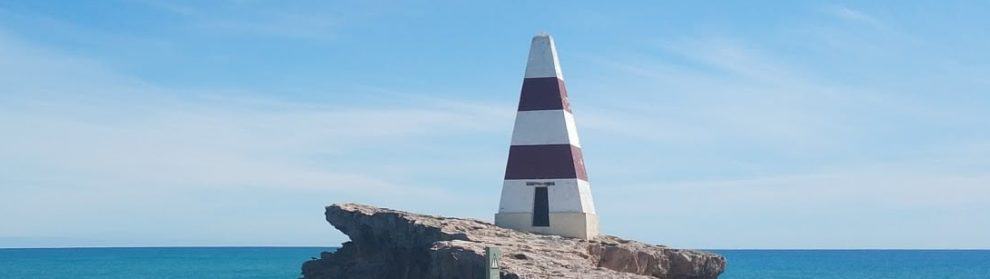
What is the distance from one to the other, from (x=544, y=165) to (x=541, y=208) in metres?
0.86


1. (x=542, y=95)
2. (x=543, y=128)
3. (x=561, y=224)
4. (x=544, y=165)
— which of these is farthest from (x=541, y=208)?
(x=542, y=95)

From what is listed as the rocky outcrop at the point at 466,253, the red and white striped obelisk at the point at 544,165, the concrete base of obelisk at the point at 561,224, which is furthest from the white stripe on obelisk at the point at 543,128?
the rocky outcrop at the point at 466,253

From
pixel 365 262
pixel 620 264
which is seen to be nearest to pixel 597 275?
pixel 620 264

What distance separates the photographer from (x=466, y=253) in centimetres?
1967

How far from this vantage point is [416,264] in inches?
929

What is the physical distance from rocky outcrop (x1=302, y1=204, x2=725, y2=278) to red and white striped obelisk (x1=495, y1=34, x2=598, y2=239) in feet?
2.43

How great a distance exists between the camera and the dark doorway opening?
25.1 metres

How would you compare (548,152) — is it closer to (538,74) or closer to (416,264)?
(538,74)

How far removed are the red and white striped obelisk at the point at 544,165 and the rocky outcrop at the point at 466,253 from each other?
0.74 m

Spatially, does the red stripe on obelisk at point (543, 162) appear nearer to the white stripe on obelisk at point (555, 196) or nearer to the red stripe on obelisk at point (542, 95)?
the white stripe on obelisk at point (555, 196)

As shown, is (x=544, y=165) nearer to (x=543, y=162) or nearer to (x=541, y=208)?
(x=543, y=162)

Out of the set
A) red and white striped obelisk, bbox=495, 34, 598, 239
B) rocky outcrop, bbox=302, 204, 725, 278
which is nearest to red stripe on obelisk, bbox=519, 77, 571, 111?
red and white striped obelisk, bbox=495, 34, 598, 239

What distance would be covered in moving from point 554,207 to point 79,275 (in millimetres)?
69715

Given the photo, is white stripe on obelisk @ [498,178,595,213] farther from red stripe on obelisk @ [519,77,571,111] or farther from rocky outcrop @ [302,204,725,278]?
red stripe on obelisk @ [519,77,571,111]
